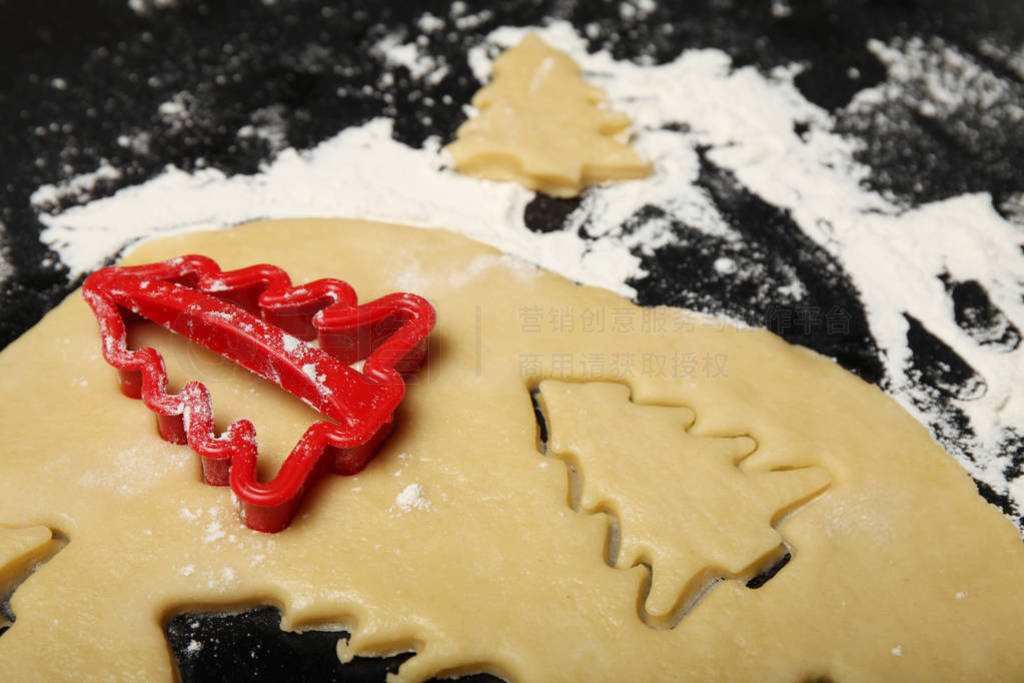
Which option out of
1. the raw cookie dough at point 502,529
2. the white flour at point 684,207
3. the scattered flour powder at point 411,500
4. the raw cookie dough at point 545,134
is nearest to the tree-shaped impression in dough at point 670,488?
the raw cookie dough at point 502,529


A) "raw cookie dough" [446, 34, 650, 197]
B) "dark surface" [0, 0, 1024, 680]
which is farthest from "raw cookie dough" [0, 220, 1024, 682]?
"raw cookie dough" [446, 34, 650, 197]

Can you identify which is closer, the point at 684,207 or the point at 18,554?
the point at 18,554

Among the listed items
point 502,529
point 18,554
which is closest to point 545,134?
point 502,529

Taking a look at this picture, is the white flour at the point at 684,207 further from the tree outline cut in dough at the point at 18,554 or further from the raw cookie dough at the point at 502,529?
the tree outline cut in dough at the point at 18,554

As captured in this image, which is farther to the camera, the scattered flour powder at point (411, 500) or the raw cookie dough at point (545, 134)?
the raw cookie dough at point (545, 134)

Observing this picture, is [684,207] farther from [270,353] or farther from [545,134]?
[270,353]
